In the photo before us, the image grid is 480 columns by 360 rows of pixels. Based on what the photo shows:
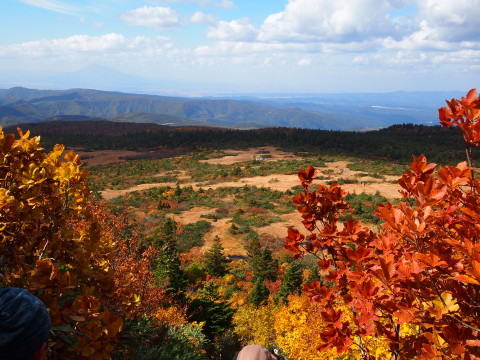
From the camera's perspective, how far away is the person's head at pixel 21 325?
1327 mm

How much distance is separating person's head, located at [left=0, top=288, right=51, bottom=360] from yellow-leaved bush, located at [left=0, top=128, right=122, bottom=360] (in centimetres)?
48

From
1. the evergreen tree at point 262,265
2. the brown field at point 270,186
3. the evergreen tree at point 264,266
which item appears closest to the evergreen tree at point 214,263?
the evergreen tree at point 264,266

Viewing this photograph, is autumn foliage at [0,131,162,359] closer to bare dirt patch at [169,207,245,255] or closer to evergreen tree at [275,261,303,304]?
evergreen tree at [275,261,303,304]

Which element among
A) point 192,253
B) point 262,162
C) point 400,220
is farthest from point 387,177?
point 400,220

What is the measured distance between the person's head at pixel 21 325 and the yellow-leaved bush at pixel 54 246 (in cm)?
48

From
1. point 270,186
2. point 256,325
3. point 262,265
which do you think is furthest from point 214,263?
point 270,186

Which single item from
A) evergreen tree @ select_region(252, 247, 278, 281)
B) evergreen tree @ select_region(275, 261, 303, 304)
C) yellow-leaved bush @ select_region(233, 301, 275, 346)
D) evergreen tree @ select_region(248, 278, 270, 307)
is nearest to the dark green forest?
evergreen tree @ select_region(252, 247, 278, 281)

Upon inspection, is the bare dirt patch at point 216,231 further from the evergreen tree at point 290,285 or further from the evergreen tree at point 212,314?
the evergreen tree at point 212,314

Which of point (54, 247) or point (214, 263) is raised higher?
point (54, 247)

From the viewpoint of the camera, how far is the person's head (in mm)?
1327

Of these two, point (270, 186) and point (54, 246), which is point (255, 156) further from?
point (54, 246)

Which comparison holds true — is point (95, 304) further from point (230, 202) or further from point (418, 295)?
point (230, 202)

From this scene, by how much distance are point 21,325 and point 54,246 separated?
115cm

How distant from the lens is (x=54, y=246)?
7.82 ft
